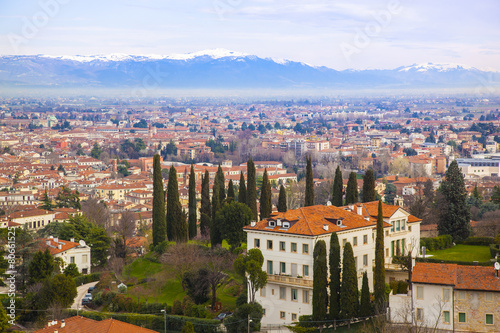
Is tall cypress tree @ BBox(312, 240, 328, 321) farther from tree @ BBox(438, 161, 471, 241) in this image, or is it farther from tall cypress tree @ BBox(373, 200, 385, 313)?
tree @ BBox(438, 161, 471, 241)

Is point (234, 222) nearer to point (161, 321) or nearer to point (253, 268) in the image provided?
point (253, 268)

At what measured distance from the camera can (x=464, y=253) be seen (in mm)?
30781

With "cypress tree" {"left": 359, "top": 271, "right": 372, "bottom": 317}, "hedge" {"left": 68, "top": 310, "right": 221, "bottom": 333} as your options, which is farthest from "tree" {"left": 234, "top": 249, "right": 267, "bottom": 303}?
"cypress tree" {"left": 359, "top": 271, "right": 372, "bottom": 317}

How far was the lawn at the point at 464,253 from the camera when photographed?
29.2 metres

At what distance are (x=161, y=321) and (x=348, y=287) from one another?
7191 millimetres

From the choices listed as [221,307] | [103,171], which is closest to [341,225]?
[221,307]

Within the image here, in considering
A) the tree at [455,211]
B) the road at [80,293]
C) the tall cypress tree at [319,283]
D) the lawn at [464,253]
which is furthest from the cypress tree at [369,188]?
the road at [80,293]

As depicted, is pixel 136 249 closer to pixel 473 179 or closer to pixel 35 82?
pixel 473 179

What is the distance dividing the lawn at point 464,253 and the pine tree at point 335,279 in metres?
7.31

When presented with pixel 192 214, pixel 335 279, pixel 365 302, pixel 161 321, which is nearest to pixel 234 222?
pixel 192 214

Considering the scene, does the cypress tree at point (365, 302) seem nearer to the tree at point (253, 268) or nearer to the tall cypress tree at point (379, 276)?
the tall cypress tree at point (379, 276)

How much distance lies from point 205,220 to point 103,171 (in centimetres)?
6608

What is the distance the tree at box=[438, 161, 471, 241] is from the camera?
3388 cm

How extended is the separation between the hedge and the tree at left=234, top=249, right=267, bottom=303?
1839 millimetres
